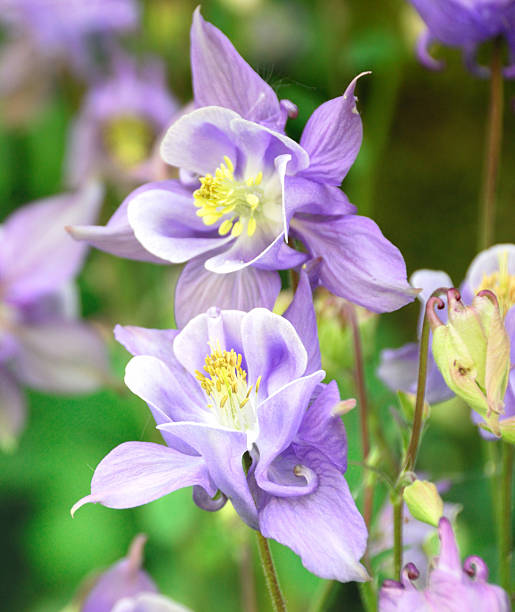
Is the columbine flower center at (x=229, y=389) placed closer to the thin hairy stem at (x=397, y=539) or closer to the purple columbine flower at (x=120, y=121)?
the thin hairy stem at (x=397, y=539)

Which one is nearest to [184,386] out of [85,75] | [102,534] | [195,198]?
[195,198]

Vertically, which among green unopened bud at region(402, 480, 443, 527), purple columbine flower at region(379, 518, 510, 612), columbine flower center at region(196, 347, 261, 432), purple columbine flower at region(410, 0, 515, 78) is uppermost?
purple columbine flower at region(410, 0, 515, 78)

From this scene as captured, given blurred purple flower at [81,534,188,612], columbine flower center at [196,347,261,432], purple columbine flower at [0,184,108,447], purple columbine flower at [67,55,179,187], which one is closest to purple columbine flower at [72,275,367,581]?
columbine flower center at [196,347,261,432]

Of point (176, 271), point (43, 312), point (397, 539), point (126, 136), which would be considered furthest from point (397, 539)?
point (126, 136)

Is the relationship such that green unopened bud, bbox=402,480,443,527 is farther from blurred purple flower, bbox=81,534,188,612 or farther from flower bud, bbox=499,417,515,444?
blurred purple flower, bbox=81,534,188,612

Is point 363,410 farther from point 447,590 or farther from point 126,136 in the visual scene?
point 126,136

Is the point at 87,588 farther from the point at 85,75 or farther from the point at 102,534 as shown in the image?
the point at 85,75
